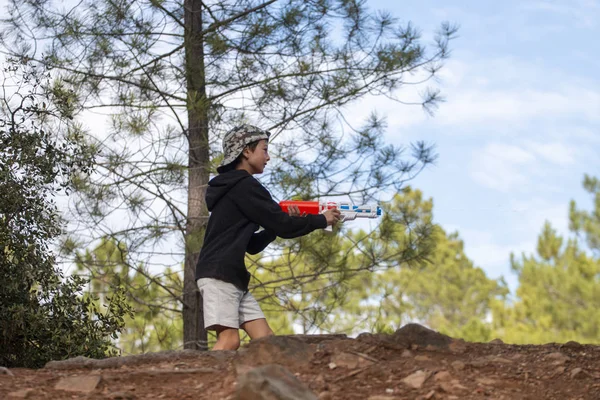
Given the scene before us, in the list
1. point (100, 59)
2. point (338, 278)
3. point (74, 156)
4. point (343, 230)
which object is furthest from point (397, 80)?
point (74, 156)

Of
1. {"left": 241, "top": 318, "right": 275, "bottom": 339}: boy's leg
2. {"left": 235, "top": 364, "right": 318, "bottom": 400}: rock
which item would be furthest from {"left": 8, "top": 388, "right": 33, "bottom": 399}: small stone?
{"left": 241, "top": 318, "right": 275, "bottom": 339}: boy's leg

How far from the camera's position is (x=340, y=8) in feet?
25.0

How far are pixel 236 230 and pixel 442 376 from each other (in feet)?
5.03

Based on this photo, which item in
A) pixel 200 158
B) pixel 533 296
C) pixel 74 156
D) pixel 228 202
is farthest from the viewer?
pixel 533 296

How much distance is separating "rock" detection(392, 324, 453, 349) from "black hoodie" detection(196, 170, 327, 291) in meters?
0.82

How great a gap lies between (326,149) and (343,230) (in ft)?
2.62

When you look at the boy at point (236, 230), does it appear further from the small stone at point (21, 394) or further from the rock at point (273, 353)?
the small stone at point (21, 394)

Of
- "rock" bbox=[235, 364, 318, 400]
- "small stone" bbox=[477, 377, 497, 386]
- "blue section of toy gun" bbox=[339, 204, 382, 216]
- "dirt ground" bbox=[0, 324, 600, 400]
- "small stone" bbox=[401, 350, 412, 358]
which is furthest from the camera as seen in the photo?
"blue section of toy gun" bbox=[339, 204, 382, 216]

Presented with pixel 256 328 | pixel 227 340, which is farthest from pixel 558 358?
pixel 227 340

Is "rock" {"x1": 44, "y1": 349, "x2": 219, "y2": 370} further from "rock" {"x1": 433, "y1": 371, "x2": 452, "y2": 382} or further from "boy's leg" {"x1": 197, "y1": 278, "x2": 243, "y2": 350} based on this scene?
"rock" {"x1": 433, "y1": 371, "x2": 452, "y2": 382}

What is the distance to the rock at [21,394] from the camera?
3294 mm

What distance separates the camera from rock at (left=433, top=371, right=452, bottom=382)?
10.8 feet

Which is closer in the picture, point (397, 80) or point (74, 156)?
point (74, 156)

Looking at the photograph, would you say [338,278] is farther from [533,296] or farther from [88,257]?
[533,296]
